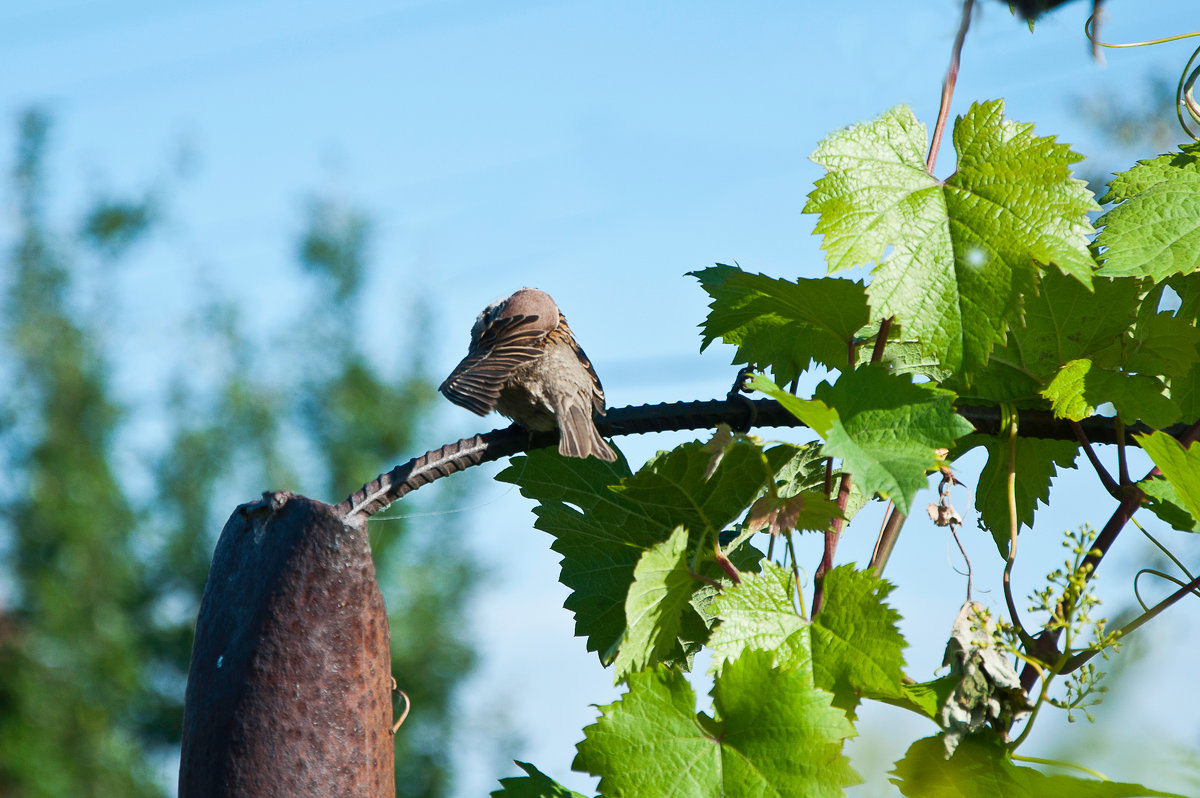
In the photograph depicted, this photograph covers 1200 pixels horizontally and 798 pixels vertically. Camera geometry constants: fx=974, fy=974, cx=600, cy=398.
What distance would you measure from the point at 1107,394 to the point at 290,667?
2.30ft

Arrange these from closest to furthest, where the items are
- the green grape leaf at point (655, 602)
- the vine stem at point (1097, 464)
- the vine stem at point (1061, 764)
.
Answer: the vine stem at point (1061, 764)
the green grape leaf at point (655, 602)
the vine stem at point (1097, 464)

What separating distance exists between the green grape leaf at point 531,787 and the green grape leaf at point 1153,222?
0.60 meters

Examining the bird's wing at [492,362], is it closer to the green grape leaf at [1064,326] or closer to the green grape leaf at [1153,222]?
the green grape leaf at [1064,326]

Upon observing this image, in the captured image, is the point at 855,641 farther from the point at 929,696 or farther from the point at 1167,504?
the point at 1167,504

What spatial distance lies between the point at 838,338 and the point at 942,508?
17 cm

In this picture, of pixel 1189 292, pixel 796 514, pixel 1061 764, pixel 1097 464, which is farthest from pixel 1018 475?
pixel 1061 764

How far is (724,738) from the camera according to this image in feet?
2.32

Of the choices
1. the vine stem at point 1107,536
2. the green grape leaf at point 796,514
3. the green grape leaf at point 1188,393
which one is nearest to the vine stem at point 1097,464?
the vine stem at point 1107,536

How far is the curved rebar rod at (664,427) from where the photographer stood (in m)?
0.83

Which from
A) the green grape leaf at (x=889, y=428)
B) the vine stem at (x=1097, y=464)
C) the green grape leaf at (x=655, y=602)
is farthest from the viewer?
the vine stem at (x=1097, y=464)

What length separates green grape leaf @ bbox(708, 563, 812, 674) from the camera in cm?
72

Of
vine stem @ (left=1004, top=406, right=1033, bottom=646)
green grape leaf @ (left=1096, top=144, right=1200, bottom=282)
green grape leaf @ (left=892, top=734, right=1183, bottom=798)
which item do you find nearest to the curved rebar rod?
vine stem @ (left=1004, top=406, right=1033, bottom=646)

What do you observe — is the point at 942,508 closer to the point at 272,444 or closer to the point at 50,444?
the point at 272,444

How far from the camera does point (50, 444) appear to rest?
11.2 m
